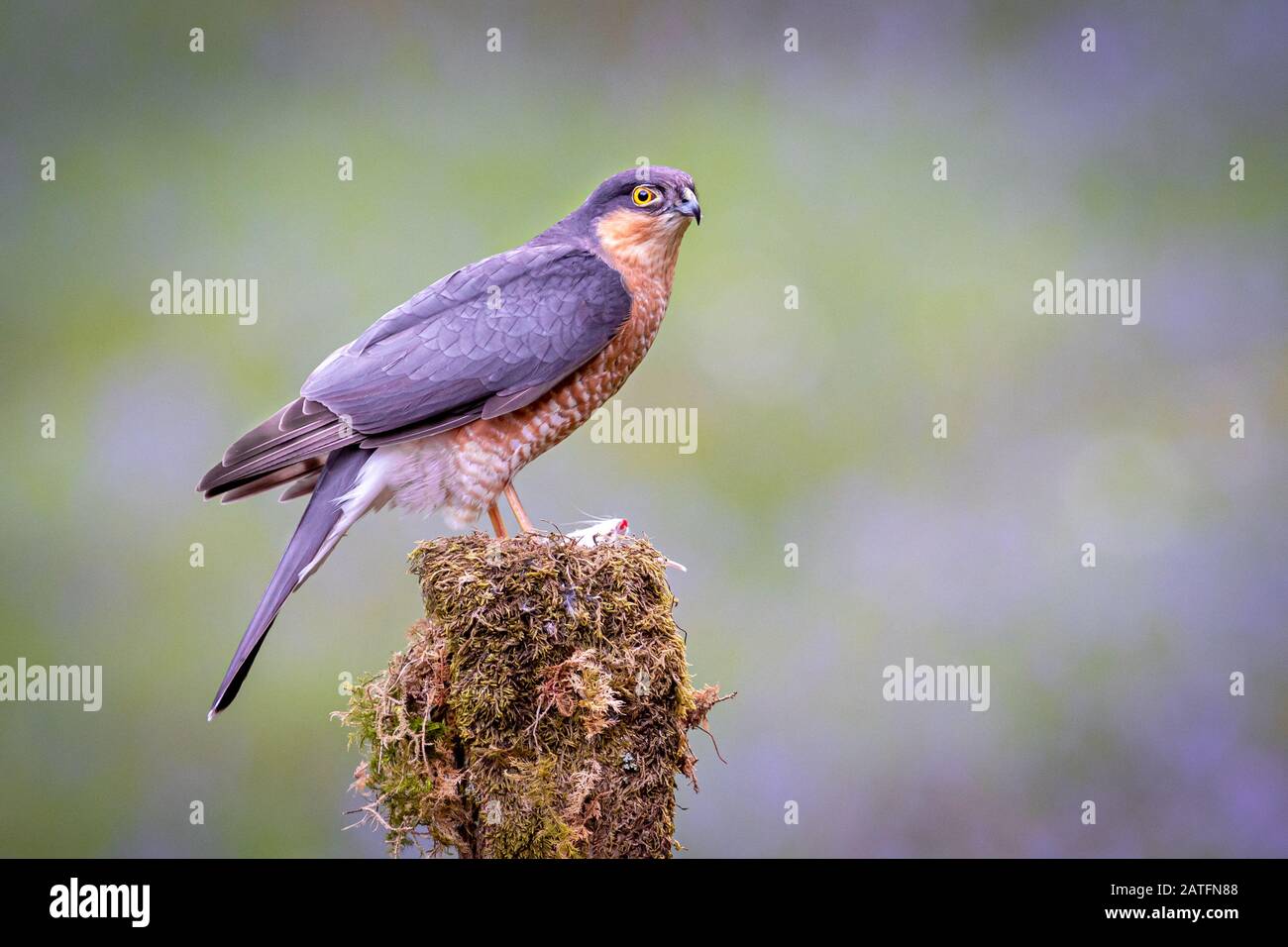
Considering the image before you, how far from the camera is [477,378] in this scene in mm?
4324

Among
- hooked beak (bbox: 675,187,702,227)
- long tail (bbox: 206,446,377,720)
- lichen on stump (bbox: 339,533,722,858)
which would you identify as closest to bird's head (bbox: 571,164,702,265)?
hooked beak (bbox: 675,187,702,227)

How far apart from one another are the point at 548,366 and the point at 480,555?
1198 mm

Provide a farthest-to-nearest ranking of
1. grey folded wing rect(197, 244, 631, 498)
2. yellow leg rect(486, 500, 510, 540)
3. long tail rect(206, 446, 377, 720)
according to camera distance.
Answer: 1. yellow leg rect(486, 500, 510, 540)
2. grey folded wing rect(197, 244, 631, 498)
3. long tail rect(206, 446, 377, 720)

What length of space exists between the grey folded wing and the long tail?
95mm

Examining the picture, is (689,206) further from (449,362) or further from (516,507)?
Result: (516,507)

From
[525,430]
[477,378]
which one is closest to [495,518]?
[525,430]

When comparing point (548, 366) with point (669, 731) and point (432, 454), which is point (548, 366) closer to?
point (432, 454)

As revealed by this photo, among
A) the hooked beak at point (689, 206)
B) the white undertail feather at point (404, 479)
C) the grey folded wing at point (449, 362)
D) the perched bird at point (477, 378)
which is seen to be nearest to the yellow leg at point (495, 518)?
the perched bird at point (477, 378)

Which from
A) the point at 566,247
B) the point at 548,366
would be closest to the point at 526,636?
the point at 548,366

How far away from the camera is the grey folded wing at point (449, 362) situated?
416cm

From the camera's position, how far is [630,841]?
3.20 metres

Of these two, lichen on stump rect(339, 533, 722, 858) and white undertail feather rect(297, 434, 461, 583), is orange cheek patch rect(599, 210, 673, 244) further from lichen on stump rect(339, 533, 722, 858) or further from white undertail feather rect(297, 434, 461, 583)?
lichen on stump rect(339, 533, 722, 858)

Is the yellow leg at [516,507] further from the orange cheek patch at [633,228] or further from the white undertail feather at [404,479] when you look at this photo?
the orange cheek patch at [633,228]

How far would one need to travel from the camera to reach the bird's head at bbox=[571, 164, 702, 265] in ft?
14.9
